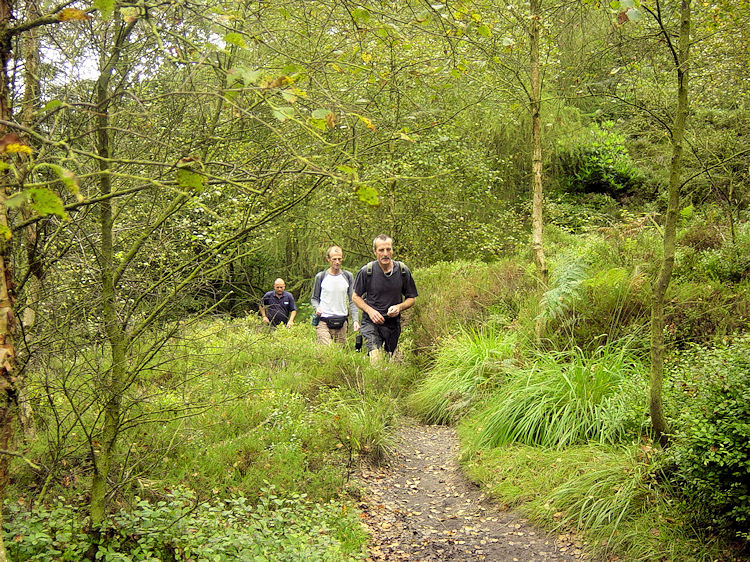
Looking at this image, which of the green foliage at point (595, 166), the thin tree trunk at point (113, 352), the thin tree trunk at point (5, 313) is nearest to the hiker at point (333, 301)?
the thin tree trunk at point (113, 352)

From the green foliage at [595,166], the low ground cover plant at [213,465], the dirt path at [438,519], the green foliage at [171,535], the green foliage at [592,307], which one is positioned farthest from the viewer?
the green foliage at [595,166]

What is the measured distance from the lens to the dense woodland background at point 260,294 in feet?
10.5

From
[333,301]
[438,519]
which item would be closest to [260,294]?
[438,519]

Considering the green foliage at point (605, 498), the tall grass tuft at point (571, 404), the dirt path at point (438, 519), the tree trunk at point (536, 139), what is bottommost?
the dirt path at point (438, 519)

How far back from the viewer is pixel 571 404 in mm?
6000

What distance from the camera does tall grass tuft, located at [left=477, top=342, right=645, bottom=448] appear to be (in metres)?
5.59

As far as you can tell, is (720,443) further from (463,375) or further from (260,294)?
(463,375)

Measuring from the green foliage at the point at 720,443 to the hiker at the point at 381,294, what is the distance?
4731 mm

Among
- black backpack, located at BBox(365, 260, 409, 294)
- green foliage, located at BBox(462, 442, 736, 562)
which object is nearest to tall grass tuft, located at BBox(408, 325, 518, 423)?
black backpack, located at BBox(365, 260, 409, 294)

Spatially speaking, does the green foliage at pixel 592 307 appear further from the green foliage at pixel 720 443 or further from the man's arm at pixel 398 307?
the green foliage at pixel 720 443

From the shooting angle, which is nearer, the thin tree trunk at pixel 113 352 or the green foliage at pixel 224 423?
the thin tree trunk at pixel 113 352

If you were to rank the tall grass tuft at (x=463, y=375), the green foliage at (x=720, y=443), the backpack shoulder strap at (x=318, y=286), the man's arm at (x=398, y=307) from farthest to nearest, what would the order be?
the backpack shoulder strap at (x=318, y=286)
the man's arm at (x=398, y=307)
the tall grass tuft at (x=463, y=375)
the green foliage at (x=720, y=443)

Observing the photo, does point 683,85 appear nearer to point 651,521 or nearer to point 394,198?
point 651,521

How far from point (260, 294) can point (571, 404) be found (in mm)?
3097
